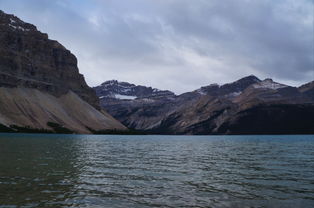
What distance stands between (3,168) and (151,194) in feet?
64.6

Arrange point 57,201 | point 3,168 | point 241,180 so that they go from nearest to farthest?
point 57,201 < point 241,180 < point 3,168

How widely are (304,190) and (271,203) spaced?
620cm

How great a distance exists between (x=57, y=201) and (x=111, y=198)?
3.57 meters

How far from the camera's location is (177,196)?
22641 millimetres

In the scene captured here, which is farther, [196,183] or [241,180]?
[241,180]

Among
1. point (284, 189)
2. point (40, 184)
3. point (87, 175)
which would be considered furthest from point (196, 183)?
point (40, 184)

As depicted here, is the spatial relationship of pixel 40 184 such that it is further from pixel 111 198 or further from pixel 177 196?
pixel 177 196

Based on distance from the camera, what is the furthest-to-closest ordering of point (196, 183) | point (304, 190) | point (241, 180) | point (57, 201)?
point (241, 180)
point (196, 183)
point (304, 190)
point (57, 201)

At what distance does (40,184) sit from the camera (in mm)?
25844

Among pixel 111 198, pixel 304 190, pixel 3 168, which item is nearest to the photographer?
pixel 111 198

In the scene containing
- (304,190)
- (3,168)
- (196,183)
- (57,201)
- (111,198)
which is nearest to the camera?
(57,201)

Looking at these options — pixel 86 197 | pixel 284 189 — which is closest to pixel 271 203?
pixel 284 189

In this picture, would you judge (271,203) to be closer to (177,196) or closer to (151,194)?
(177,196)

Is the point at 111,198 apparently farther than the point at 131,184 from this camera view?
No
